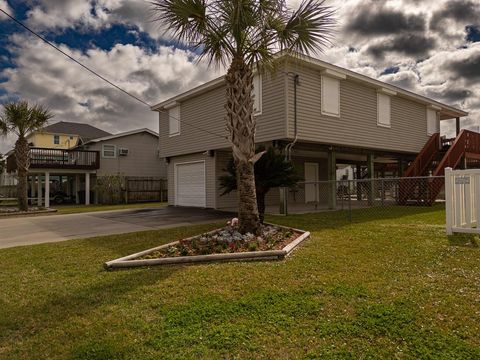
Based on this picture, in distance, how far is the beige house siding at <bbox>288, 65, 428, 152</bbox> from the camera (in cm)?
1204

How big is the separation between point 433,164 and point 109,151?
21.8 m

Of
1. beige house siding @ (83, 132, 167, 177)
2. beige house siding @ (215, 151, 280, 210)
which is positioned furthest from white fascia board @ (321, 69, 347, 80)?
beige house siding @ (83, 132, 167, 177)

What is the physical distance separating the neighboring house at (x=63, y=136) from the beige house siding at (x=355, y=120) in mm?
23785

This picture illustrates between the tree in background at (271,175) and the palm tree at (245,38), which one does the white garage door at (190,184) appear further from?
the palm tree at (245,38)

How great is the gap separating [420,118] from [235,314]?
18002 mm

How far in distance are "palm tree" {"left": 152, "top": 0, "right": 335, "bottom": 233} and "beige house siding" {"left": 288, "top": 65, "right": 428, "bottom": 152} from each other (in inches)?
183

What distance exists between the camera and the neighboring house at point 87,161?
842 inches

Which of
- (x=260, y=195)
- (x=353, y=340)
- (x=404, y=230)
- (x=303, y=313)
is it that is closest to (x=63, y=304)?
(x=303, y=313)

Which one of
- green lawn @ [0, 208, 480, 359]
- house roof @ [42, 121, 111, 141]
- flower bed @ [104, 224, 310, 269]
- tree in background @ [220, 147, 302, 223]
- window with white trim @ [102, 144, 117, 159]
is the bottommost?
green lawn @ [0, 208, 480, 359]

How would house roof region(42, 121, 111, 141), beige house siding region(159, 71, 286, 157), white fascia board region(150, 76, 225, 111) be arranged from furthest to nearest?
house roof region(42, 121, 111, 141) → white fascia board region(150, 76, 225, 111) → beige house siding region(159, 71, 286, 157)

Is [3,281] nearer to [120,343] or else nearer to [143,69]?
[120,343]

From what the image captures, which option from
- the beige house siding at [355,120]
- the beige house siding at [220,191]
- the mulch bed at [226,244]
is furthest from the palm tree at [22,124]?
the mulch bed at [226,244]

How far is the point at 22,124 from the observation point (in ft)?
51.9

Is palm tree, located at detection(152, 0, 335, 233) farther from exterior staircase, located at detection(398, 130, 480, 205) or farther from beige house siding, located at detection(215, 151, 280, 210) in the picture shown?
exterior staircase, located at detection(398, 130, 480, 205)
